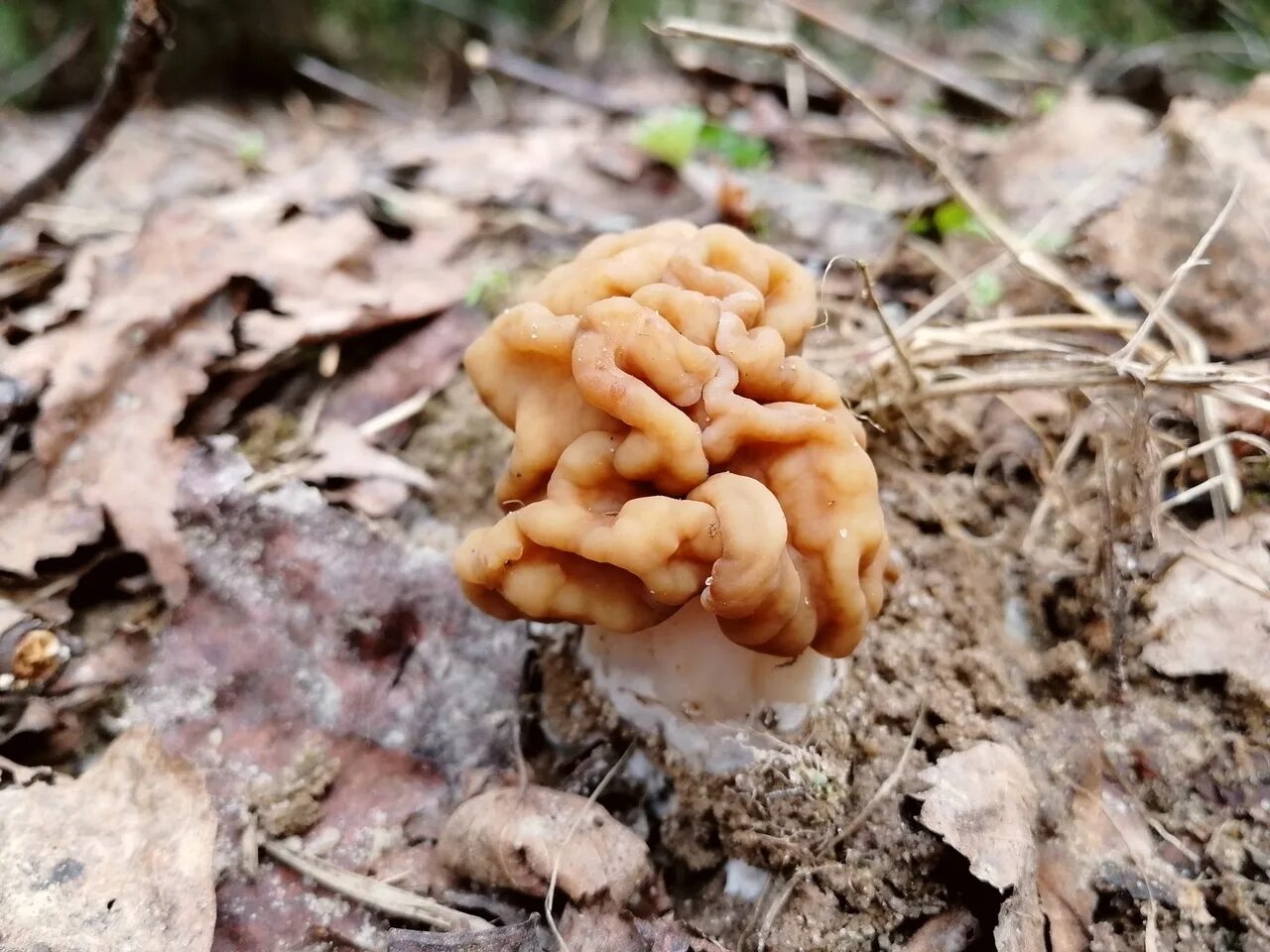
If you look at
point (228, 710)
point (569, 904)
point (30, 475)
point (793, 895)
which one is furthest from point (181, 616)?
point (793, 895)

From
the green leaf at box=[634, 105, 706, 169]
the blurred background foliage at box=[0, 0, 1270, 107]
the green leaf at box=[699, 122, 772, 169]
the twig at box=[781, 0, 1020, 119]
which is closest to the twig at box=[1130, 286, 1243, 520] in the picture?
the twig at box=[781, 0, 1020, 119]

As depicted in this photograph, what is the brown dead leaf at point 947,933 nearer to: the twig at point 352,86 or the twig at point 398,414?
the twig at point 398,414

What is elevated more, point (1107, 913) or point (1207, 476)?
point (1207, 476)

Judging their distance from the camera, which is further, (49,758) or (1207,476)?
(1207,476)

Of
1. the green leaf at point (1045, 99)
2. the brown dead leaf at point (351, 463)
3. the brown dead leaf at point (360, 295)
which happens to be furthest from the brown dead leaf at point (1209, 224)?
the brown dead leaf at point (351, 463)

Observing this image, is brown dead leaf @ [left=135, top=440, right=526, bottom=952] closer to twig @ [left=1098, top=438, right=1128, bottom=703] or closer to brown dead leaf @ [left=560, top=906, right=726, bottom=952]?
brown dead leaf @ [left=560, top=906, right=726, bottom=952]

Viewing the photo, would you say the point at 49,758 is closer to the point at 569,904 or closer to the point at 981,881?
the point at 569,904

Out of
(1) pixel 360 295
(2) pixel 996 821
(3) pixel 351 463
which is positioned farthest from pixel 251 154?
(2) pixel 996 821
